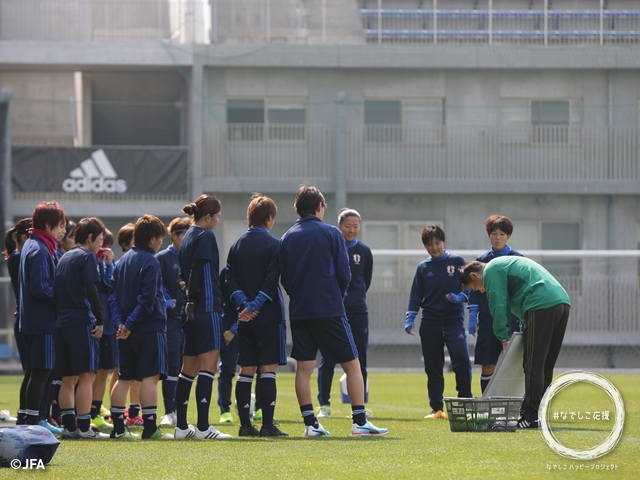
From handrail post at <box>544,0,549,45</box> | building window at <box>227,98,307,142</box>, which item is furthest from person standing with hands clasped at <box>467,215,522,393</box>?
handrail post at <box>544,0,549,45</box>

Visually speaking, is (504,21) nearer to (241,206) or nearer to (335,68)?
(335,68)

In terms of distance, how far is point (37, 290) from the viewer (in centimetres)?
847

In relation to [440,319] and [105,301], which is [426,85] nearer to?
[440,319]

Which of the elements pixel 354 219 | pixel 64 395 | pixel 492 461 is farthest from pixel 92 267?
pixel 492 461

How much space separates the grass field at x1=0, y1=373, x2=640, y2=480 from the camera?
5.56 meters

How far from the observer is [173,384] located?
10.1 metres

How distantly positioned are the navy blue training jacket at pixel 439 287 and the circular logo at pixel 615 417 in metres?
5.08

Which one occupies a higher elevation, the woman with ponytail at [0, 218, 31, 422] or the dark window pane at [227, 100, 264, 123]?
the dark window pane at [227, 100, 264, 123]

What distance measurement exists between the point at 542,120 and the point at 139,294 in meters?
24.2

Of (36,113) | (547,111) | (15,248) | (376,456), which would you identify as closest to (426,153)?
(547,111)

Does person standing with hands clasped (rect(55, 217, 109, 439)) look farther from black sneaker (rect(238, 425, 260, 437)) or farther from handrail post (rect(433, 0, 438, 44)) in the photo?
handrail post (rect(433, 0, 438, 44))

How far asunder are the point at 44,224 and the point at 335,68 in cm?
2302

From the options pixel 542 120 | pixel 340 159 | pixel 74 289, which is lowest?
pixel 74 289

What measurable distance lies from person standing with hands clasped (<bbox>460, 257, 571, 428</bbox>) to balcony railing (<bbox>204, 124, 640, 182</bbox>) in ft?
71.8
